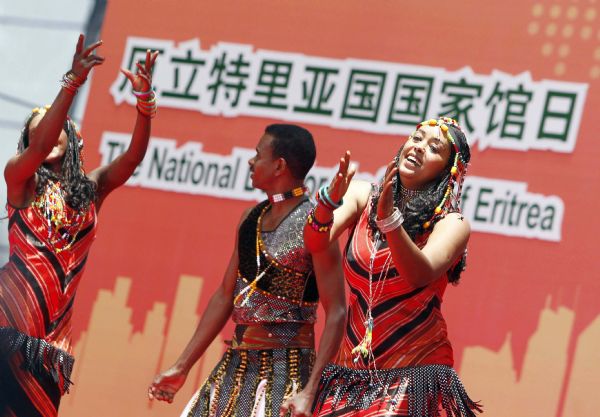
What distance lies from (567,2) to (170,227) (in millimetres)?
2094

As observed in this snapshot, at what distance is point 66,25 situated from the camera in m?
5.43

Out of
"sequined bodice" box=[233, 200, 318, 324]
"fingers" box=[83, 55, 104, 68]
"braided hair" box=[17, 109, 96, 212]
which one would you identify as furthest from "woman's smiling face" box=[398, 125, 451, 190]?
"braided hair" box=[17, 109, 96, 212]

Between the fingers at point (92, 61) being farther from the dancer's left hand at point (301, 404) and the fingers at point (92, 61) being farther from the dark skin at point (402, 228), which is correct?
the dancer's left hand at point (301, 404)

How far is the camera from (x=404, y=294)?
3314 mm

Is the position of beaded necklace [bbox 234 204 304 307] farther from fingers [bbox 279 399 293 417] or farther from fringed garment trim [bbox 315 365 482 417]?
fringed garment trim [bbox 315 365 482 417]

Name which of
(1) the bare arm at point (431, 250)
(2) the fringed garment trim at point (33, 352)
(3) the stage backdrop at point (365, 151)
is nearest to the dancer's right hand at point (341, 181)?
(1) the bare arm at point (431, 250)

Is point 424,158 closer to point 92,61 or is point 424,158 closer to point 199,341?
point 199,341

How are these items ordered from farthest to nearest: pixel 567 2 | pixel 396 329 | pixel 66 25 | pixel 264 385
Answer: pixel 66 25
pixel 567 2
pixel 264 385
pixel 396 329

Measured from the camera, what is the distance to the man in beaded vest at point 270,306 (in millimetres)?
3814

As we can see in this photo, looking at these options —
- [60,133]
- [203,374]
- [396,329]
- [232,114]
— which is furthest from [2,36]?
[396,329]

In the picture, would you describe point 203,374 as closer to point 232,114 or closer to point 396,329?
point 232,114

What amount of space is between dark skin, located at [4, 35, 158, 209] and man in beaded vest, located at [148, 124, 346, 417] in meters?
0.51

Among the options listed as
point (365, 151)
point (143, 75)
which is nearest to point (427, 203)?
point (143, 75)

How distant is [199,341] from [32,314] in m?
0.64
